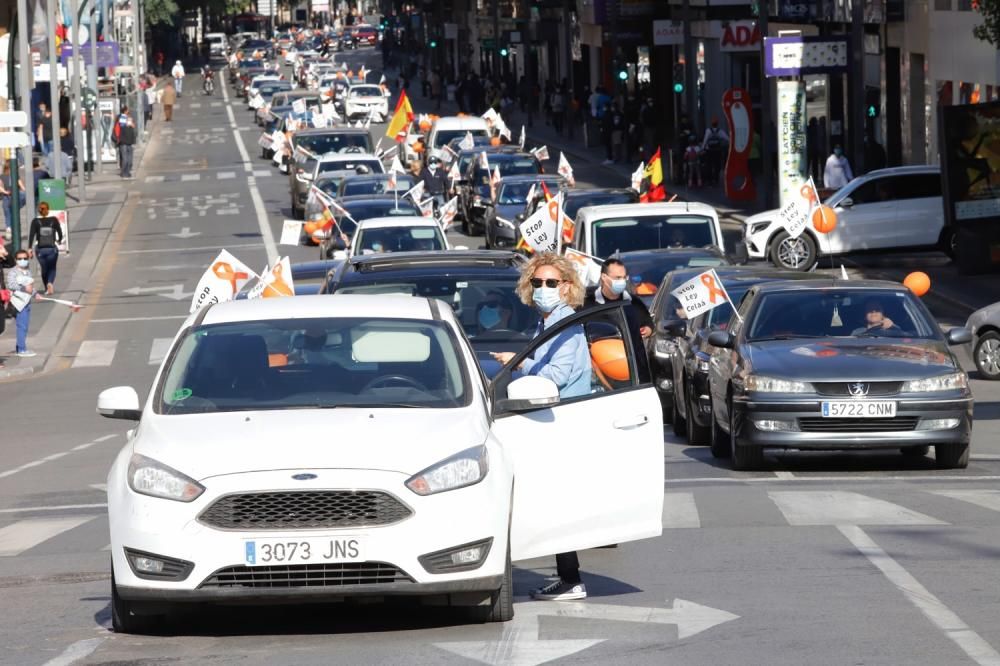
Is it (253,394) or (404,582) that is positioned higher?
(253,394)

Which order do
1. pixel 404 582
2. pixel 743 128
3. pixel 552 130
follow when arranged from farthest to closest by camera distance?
pixel 552 130 < pixel 743 128 < pixel 404 582

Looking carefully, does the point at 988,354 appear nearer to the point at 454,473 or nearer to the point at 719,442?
the point at 719,442

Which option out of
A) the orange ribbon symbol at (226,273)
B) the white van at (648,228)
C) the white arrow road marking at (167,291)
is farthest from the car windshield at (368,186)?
the orange ribbon symbol at (226,273)

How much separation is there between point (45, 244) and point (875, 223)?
1410 cm

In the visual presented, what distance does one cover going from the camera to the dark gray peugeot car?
608 inches

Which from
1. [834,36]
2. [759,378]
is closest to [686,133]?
[834,36]

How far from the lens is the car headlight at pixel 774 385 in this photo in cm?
1552

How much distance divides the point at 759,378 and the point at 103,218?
3861cm

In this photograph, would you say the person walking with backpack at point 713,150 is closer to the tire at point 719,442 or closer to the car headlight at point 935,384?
the tire at point 719,442

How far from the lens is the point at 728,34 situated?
5444 centimetres

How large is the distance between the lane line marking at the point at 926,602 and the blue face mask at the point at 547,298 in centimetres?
214

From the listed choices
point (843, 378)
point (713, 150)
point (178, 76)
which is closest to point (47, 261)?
point (713, 150)

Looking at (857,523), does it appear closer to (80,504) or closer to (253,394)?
(253,394)

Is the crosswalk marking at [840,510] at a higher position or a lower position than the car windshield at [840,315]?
lower
